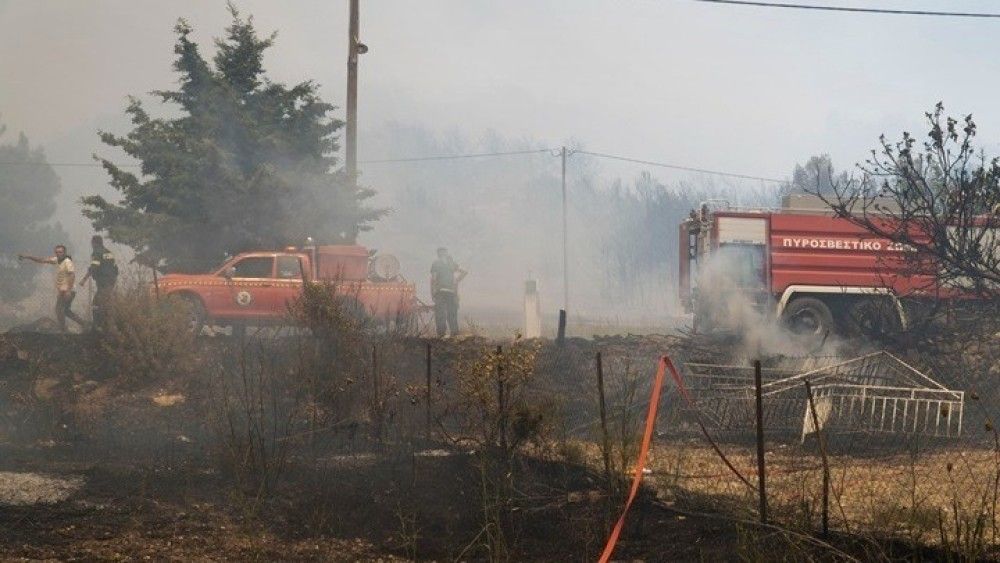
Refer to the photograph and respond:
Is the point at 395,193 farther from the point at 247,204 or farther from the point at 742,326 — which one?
the point at 742,326

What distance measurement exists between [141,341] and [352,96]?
863cm

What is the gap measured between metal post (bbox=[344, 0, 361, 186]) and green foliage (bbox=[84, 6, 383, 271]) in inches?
20.8

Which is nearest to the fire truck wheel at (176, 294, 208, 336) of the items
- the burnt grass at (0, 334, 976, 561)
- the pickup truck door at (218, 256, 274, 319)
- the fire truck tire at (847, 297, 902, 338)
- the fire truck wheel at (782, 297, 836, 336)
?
the pickup truck door at (218, 256, 274, 319)

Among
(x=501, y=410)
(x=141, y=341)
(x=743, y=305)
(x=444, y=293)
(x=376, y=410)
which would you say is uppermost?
(x=444, y=293)

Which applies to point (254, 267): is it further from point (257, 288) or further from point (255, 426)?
point (255, 426)

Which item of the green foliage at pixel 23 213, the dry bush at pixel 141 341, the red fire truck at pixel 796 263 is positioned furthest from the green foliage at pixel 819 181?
the green foliage at pixel 23 213

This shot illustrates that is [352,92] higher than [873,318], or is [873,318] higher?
[352,92]

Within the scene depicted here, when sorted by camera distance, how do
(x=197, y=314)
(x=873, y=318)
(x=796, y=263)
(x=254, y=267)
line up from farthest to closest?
(x=796, y=263), (x=254, y=267), (x=197, y=314), (x=873, y=318)

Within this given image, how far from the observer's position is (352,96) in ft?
66.5

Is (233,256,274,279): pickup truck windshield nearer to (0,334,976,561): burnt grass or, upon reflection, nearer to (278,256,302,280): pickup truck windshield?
(278,256,302,280): pickup truck windshield

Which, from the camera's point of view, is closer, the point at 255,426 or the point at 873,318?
the point at 255,426

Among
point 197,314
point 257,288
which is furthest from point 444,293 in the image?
point 197,314

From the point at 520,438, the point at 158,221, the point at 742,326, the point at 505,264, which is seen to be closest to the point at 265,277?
the point at 158,221

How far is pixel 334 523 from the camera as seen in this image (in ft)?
23.7
